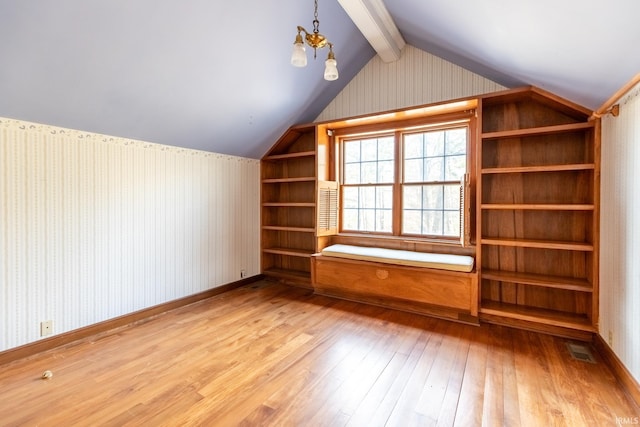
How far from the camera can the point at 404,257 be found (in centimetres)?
316

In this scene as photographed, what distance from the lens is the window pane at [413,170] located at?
11.7ft

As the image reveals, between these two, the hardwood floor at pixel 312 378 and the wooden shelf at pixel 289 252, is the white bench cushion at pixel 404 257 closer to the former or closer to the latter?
the wooden shelf at pixel 289 252

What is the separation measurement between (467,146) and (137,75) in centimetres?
327

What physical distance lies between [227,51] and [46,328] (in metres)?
2.78

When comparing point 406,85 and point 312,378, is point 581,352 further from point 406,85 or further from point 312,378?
point 406,85

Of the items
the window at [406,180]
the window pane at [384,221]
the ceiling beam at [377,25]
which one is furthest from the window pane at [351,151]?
the ceiling beam at [377,25]

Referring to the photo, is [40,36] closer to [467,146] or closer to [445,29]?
[445,29]

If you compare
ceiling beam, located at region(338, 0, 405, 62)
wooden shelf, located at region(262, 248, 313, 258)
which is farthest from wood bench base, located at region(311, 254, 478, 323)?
ceiling beam, located at region(338, 0, 405, 62)

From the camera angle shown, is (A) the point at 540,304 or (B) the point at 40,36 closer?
(B) the point at 40,36

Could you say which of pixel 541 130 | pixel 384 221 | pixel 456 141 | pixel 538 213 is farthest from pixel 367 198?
pixel 541 130

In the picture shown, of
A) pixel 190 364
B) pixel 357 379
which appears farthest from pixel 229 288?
pixel 357 379

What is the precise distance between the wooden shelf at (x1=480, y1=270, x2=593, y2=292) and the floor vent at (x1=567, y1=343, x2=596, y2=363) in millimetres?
463

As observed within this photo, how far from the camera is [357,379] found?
1978 millimetres

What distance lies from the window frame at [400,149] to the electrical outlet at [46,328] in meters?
3.12
